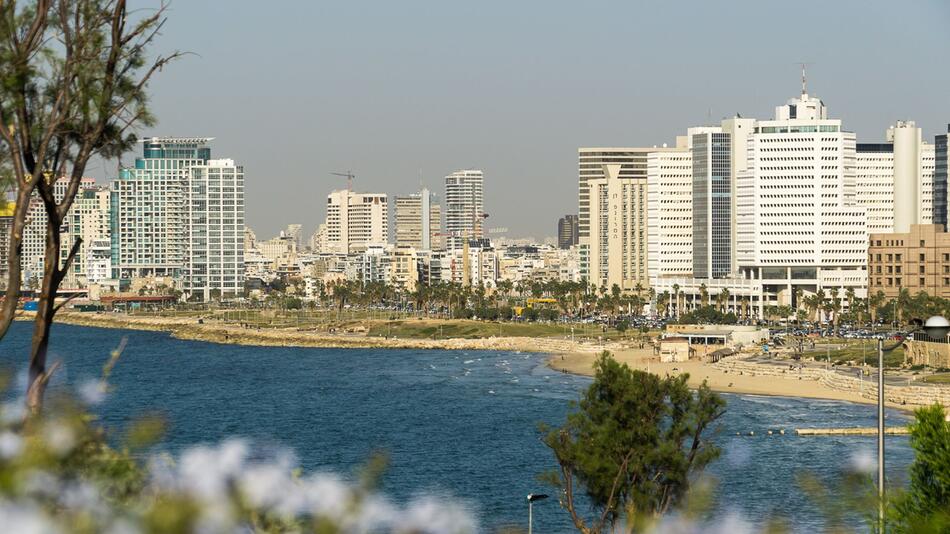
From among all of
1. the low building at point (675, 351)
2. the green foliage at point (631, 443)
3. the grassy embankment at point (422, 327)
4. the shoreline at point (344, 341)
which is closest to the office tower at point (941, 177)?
the grassy embankment at point (422, 327)

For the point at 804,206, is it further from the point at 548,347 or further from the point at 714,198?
the point at 548,347

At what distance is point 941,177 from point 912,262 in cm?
2912

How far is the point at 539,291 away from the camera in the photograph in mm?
185375

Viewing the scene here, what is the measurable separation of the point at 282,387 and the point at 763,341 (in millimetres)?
45593

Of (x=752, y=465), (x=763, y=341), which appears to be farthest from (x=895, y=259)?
(x=752, y=465)

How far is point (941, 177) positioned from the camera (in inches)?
6506

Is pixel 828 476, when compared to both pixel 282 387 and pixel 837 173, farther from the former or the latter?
pixel 837 173

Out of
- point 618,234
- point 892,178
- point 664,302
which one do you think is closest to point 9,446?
point 664,302

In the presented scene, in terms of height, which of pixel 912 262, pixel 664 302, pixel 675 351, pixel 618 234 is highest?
pixel 618 234

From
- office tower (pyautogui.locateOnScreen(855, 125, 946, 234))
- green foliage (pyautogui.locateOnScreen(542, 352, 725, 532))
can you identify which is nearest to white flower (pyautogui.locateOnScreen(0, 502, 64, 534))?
green foliage (pyautogui.locateOnScreen(542, 352, 725, 532))

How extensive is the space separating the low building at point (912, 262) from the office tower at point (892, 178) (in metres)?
12.9

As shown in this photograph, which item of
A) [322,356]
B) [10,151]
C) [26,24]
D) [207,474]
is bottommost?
[322,356]

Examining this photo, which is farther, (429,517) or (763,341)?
(763,341)

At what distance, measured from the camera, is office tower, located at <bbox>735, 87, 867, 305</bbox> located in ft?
487
